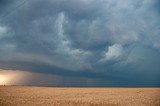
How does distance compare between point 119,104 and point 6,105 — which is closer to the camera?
point 6,105

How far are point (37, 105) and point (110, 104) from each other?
9.33 metres

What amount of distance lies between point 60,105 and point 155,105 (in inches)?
462

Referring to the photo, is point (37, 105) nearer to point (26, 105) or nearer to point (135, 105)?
point (26, 105)

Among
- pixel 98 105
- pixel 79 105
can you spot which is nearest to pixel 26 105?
pixel 79 105

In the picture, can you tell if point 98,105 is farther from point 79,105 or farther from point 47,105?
point 47,105

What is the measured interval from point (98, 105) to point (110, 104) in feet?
6.19

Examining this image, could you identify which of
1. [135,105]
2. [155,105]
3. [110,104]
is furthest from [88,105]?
[155,105]

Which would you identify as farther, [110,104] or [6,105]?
[110,104]

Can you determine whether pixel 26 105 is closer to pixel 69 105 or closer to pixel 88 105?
pixel 69 105

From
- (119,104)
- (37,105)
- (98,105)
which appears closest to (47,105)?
(37,105)

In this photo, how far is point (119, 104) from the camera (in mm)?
32219

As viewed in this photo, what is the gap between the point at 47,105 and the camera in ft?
99.4

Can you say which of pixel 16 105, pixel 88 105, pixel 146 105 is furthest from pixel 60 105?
pixel 146 105

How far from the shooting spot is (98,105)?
102ft
